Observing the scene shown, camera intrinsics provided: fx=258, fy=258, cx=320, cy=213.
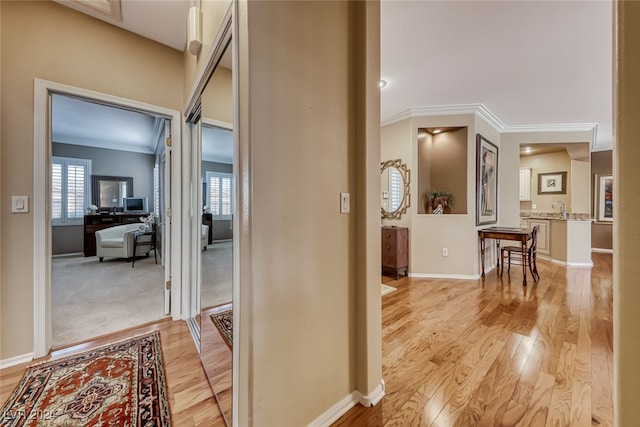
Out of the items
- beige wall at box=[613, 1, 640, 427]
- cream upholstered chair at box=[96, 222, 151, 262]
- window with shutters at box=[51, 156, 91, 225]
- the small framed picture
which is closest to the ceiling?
beige wall at box=[613, 1, 640, 427]

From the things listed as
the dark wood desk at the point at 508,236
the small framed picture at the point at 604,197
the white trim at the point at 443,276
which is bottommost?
the white trim at the point at 443,276

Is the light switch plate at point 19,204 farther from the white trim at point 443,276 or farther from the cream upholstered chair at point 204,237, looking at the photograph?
the white trim at point 443,276

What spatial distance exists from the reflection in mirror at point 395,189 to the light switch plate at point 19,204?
4.05 metres

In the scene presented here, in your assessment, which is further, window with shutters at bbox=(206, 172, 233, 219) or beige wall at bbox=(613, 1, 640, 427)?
window with shutters at bbox=(206, 172, 233, 219)

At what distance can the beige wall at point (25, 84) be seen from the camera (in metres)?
1.75

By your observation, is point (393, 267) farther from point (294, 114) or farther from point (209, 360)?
point (294, 114)

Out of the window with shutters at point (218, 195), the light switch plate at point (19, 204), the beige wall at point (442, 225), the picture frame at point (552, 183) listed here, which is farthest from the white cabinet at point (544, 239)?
the light switch plate at point (19, 204)

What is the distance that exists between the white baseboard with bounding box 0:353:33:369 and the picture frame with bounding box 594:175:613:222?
9.65 meters

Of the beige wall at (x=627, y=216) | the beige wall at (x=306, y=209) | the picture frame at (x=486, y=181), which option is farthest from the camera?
the picture frame at (x=486, y=181)

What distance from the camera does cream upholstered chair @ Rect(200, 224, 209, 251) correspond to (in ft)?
6.67

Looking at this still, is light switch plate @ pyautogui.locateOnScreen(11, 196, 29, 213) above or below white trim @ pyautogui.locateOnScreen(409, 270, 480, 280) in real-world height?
above

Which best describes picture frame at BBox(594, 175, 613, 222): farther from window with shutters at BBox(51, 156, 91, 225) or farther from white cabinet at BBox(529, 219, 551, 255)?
window with shutters at BBox(51, 156, 91, 225)

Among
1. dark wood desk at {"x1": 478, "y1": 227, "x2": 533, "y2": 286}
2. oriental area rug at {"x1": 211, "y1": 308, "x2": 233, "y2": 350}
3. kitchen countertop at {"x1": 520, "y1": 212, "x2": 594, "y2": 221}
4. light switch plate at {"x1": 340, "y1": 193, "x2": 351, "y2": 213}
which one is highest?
light switch plate at {"x1": 340, "y1": 193, "x2": 351, "y2": 213}

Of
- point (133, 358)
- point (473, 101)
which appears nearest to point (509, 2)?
point (473, 101)
